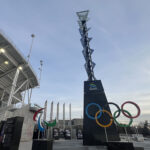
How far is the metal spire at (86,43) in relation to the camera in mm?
22027

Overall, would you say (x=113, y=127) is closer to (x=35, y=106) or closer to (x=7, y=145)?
(x=7, y=145)

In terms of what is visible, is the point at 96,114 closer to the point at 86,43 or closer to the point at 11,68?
the point at 86,43

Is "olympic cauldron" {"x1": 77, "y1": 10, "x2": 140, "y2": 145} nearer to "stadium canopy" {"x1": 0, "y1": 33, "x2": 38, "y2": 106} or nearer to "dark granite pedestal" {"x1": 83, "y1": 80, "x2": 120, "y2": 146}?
"dark granite pedestal" {"x1": 83, "y1": 80, "x2": 120, "y2": 146}

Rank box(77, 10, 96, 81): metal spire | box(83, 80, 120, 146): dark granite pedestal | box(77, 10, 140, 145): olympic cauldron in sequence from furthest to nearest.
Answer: box(77, 10, 96, 81): metal spire, box(83, 80, 120, 146): dark granite pedestal, box(77, 10, 140, 145): olympic cauldron

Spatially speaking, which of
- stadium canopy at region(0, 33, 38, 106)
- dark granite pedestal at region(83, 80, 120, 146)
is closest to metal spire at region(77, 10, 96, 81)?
dark granite pedestal at region(83, 80, 120, 146)

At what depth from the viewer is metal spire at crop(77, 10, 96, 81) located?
22027mm

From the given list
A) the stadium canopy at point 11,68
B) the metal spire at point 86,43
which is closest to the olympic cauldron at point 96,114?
the metal spire at point 86,43

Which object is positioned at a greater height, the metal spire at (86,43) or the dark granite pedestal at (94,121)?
the metal spire at (86,43)

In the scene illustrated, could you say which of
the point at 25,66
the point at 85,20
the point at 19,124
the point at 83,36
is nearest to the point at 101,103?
the point at 19,124

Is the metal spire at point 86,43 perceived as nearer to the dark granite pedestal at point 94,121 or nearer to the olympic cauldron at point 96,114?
the olympic cauldron at point 96,114

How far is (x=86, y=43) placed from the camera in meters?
24.7

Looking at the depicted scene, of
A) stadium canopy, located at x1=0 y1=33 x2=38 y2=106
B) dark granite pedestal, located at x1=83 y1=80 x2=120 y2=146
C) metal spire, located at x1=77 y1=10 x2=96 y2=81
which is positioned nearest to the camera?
dark granite pedestal, located at x1=83 y1=80 x2=120 y2=146

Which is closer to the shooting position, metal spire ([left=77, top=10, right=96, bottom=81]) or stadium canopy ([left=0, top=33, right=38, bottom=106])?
stadium canopy ([left=0, top=33, right=38, bottom=106])

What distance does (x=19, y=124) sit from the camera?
7922 mm
